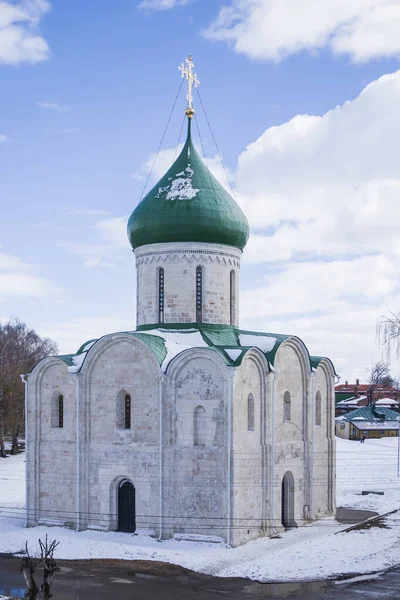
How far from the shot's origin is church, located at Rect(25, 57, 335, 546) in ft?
65.7

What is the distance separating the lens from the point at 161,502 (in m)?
20.1

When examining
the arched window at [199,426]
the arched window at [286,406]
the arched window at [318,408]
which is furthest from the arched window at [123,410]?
the arched window at [318,408]

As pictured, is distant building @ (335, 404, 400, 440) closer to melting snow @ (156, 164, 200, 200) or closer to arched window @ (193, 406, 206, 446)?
melting snow @ (156, 164, 200, 200)

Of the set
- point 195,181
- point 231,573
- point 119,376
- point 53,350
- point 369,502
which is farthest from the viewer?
point 53,350

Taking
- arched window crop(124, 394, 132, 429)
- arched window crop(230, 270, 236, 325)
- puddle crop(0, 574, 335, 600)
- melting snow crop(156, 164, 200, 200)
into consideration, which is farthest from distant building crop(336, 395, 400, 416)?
puddle crop(0, 574, 335, 600)

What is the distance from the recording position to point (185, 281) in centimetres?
2289

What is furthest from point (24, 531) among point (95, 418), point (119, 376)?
point (119, 376)

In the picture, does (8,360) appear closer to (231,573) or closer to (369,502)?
(369,502)

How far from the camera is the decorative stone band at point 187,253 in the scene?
22922 mm

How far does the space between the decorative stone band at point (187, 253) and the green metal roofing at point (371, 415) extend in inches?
1153

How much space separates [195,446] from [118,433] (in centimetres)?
218

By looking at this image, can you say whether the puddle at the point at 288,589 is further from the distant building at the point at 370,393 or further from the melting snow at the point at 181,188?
the distant building at the point at 370,393

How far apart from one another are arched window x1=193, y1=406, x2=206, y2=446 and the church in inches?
1.2

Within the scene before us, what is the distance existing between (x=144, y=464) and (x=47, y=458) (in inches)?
126
